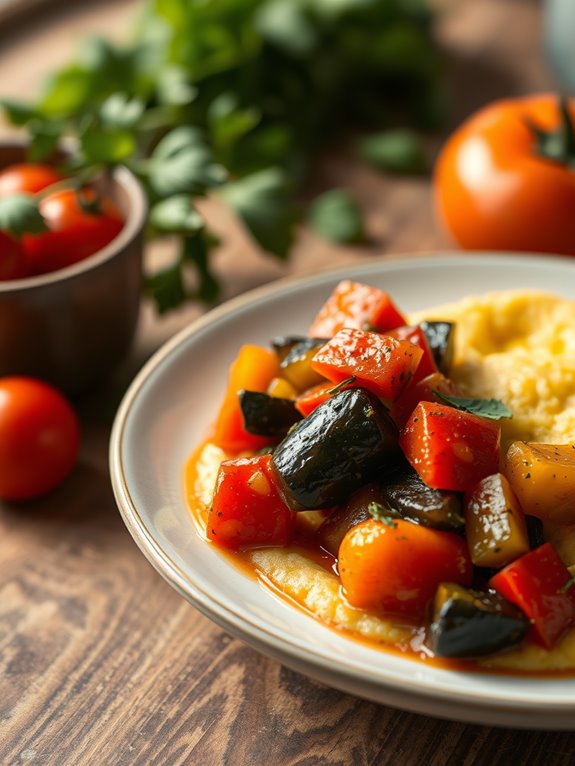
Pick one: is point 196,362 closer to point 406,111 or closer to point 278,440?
point 278,440

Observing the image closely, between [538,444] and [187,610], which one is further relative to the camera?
[187,610]

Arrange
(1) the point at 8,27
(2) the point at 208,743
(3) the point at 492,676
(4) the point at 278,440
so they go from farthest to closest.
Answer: (1) the point at 8,27 < (4) the point at 278,440 < (2) the point at 208,743 < (3) the point at 492,676

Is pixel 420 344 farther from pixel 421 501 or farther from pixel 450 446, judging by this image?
pixel 421 501

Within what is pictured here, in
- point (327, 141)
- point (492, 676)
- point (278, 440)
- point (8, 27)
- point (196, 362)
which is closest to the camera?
point (492, 676)

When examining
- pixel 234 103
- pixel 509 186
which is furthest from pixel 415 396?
pixel 234 103

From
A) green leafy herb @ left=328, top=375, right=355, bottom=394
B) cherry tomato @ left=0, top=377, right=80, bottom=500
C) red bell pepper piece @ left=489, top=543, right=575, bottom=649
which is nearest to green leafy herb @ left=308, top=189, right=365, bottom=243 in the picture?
cherry tomato @ left=0, top=377, right=80, bottom=500

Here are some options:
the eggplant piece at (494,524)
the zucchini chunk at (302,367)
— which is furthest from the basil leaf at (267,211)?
the eggplant piece at (494,524)

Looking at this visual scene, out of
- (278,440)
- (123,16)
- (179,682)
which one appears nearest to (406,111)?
(123,16)
